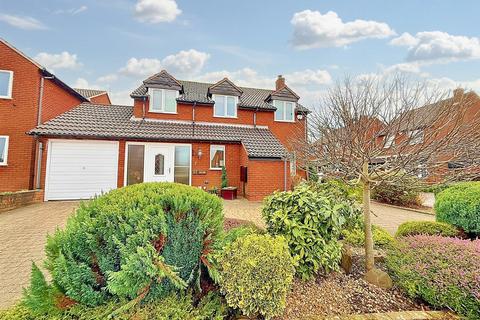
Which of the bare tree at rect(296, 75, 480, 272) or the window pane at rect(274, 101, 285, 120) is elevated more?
the window pane at rect(274, 101, 285, 120)

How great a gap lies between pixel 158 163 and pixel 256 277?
11438 mm

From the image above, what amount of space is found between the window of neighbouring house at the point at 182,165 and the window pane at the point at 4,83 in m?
8.96

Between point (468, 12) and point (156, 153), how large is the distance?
48.6 feet

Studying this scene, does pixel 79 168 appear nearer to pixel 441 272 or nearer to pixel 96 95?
pixel 441 272

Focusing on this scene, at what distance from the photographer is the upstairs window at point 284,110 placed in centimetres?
1705

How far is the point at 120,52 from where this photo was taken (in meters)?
13.5

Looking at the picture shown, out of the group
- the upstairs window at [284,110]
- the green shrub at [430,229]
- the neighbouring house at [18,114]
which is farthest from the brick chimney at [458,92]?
the neighbouring house at [18,114]

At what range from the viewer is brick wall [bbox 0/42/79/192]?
11.3 meters

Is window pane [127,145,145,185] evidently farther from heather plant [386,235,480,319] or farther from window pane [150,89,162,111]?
heather plant [386,235,480,319]

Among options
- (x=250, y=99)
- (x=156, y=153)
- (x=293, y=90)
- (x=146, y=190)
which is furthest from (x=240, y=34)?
(x=146, y=190)

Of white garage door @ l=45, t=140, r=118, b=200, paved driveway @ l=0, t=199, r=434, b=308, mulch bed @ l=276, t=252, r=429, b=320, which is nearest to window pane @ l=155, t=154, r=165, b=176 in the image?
white garage door @ l=45, t=140, r=118, b=200

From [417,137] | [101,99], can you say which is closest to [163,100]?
[417,137]

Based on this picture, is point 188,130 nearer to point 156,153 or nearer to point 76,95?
point 156,153

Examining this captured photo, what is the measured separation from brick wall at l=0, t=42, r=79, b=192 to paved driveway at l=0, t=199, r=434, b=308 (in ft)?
8.71
